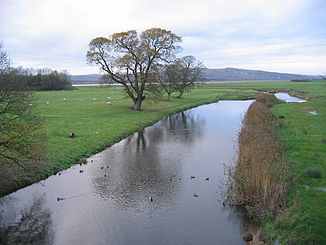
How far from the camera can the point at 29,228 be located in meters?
13.0

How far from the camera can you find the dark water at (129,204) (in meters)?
12.6

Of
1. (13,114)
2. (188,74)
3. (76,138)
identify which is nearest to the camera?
(13,114)

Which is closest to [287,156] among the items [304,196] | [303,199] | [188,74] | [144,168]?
[304,196]

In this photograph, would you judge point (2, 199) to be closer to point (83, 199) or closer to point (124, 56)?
point (83, 199)

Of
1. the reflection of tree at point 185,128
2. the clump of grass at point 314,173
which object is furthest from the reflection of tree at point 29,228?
the reflection of tree at point 185,128

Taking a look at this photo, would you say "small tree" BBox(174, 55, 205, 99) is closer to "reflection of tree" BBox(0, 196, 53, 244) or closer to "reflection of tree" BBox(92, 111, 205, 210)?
"reflection of tree" BBox(92, 111, 205, 210)

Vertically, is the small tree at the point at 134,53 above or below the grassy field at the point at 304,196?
above

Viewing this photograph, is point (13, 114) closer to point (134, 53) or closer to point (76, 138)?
point (76, 138)

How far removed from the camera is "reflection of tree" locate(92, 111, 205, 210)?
1683 centimetres

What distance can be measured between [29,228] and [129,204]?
16.9 ft

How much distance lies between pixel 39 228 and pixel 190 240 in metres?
7.24

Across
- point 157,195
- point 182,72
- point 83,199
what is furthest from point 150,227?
point 182,72

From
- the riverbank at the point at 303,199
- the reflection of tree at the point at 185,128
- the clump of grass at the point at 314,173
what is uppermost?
the clump of grass at the point at 314,173

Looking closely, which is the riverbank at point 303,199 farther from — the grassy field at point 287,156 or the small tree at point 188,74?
the small tree at point 188,74
